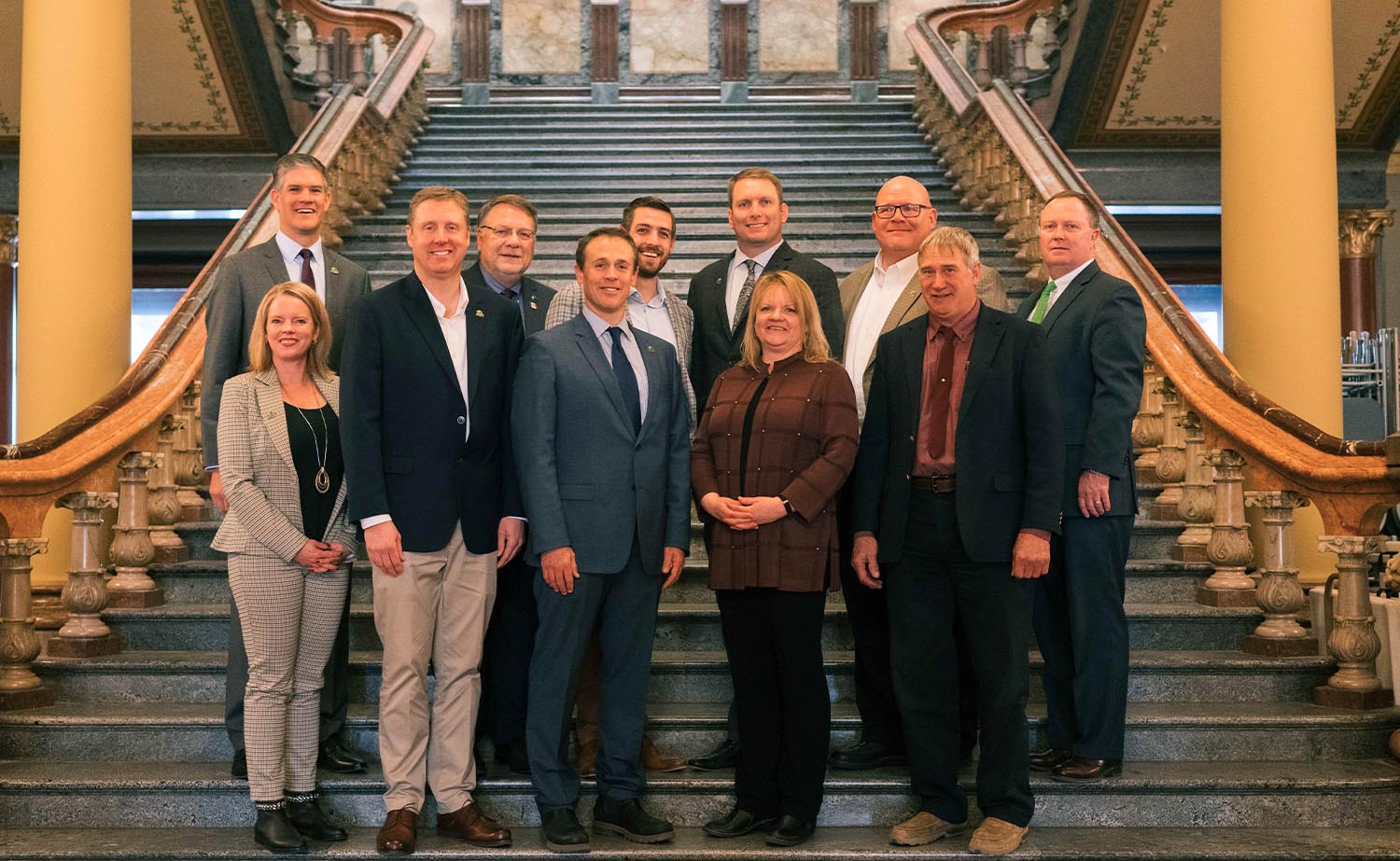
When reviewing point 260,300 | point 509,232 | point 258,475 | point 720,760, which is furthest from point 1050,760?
point 260,300

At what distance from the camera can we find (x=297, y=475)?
11.7 feet

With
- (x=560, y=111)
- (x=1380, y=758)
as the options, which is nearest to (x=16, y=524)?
(x=1380, y=758)

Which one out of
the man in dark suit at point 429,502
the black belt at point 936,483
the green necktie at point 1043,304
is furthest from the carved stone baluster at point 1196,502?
the man in dark suit at point 429,502

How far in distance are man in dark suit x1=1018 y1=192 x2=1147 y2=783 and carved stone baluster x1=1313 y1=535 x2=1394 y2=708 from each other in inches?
31.1

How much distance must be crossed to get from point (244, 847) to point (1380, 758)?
3153 millimetres

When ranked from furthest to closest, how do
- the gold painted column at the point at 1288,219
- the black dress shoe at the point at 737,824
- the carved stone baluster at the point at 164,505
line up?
the gold painted column at the point at 1288,219
the carved stone baluster at the point at 164,505
the black dress shoe at the point at 737,824

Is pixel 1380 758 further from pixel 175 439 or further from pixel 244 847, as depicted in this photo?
pixel 175 439

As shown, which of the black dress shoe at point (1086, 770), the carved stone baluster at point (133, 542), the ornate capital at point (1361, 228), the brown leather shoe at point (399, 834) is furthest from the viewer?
the ornate capital at point (1361, 228)

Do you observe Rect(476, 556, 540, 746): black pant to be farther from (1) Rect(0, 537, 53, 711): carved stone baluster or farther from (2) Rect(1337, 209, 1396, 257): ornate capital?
(2) Rect(1337, 209, 1396, 257): ornate capital

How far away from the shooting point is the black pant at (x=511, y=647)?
3.82 metres

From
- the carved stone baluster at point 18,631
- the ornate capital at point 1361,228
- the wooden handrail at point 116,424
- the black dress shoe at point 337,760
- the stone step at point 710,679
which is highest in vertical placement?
the ornate capital at point 1361,228

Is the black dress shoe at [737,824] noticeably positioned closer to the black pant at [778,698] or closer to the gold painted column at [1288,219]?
the black pant at [778,698]

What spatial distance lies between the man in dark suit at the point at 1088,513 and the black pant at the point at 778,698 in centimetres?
75

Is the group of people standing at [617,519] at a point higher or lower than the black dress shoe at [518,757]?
higher
